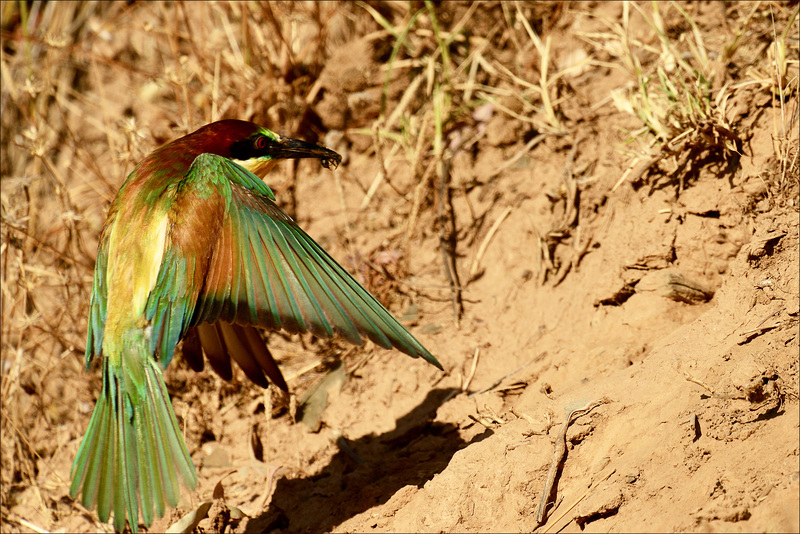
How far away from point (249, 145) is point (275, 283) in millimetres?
928

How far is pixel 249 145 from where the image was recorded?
3131mm

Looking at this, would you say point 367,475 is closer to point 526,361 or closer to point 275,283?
point 526,361

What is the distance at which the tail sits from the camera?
240 cm

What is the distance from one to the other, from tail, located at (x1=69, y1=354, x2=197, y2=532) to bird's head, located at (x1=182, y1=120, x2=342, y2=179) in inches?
36.1

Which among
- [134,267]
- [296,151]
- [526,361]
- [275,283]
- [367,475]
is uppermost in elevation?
[296,151]

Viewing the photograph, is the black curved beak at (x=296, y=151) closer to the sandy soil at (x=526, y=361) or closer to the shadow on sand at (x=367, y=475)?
the sandy soil at (x=526, y=361)

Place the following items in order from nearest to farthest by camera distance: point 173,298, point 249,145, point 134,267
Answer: point 173,298, point 134,267, point 249,145

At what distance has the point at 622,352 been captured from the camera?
8.36 ft

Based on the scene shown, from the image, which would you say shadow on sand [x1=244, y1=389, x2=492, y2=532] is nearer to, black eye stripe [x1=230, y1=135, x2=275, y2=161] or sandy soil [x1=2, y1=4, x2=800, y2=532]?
sandy soil [x1=2, y1=4, x2=800, y2=532]

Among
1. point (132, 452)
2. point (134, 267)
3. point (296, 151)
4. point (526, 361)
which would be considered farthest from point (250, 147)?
point (526, 361)

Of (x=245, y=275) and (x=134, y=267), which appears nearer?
(x=245, y=275)

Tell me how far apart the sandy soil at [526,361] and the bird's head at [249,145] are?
2.06 feet

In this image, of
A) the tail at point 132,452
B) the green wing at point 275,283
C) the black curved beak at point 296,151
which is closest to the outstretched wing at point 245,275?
the green wing at point 275,283

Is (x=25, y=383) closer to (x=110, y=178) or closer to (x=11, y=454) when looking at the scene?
(x=11, y=454)
